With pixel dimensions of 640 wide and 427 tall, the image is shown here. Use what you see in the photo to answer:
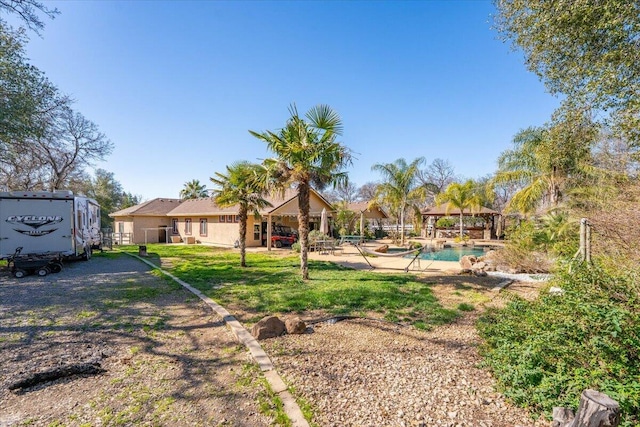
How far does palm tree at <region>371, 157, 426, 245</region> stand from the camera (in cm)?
2284

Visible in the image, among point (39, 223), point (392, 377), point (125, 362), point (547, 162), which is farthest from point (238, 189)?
point (547, 162)

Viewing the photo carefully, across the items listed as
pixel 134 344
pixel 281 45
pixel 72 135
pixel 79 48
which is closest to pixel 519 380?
pixel 134 344

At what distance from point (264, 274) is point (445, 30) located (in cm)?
1155

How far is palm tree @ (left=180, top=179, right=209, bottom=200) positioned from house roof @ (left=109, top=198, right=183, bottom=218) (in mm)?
11853

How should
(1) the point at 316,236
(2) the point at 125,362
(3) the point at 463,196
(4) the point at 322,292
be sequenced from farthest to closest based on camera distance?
(3) the point at 463,196 → (1) the point at 316,236 → (4) the point at 322,292 → (2) the point at 125,362

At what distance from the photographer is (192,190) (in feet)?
146

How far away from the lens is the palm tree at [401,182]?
22.8 metres

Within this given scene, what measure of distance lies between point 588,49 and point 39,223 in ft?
57.1

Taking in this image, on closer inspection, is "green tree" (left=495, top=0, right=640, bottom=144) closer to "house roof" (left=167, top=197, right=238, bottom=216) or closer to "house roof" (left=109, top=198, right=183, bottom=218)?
"house roof" (left=167, top=197, right=238, bottom=216)

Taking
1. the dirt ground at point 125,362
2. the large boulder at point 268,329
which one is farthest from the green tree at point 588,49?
the dirt ground at point 125,362

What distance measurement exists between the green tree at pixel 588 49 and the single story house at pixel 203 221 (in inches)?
598

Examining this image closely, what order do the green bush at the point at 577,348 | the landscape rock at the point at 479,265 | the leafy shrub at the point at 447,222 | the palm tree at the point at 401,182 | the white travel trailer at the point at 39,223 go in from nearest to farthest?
1. the green bush at the point at 577,348
2. the white travel trailer at the point at 39,223
3. the landscape rock at the point at 479,265
4. the palm tree at the point at 401,182
5. the leafy shrub at the point at 447,222

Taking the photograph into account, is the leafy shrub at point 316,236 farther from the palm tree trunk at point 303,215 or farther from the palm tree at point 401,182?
the palm tree trunk at point 303,215

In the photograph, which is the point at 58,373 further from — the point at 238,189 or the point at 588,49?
the point at 588,49
